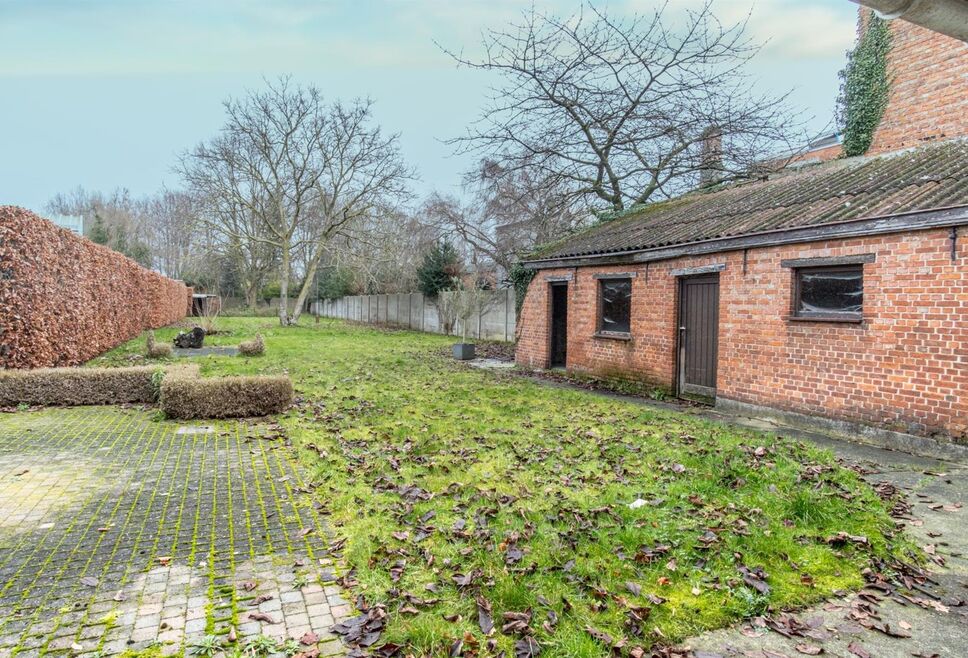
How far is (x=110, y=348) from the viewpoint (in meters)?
14.4

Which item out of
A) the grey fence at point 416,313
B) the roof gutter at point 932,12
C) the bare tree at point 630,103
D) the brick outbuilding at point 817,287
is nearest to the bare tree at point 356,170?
the grey fence at point 416,313

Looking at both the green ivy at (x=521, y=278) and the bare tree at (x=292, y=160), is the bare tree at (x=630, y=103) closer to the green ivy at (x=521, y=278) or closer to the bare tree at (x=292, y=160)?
the green ivy at (x=521, y=278)

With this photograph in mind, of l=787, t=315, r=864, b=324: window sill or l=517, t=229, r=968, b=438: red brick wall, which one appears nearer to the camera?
l=517, t=229, r=968, b=438: red brick wall

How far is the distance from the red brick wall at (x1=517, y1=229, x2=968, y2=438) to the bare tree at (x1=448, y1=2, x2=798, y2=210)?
6849mm

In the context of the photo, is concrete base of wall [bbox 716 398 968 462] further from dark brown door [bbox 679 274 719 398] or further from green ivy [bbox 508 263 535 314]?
green ivy [bbox 508 263 535 314]

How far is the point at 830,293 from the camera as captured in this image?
7.32 meters

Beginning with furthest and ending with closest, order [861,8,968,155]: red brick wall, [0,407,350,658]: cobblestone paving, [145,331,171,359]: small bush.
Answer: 1. [145,331,171,359]: small bush
2. [861,8,968,155]: red brick wall
3. [0,407,350,658]: cobblestone paving

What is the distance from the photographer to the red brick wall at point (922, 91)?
9.15 m

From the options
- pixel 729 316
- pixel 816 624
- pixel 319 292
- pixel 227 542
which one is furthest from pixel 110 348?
pixel 319 292

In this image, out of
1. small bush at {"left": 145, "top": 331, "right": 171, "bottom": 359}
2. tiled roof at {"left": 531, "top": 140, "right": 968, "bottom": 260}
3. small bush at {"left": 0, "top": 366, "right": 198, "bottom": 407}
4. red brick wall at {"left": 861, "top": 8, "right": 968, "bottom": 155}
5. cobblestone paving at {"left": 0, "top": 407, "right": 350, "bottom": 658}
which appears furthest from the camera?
small bush at {"left": 145, "top": 331, "right": 171, "bottom": 359}

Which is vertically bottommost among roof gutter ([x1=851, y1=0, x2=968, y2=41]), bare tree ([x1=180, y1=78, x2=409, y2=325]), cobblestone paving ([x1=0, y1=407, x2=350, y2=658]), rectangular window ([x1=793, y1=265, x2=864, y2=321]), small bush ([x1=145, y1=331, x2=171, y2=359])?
A: cobblestone paving ([x1=0, y1=407, x2=350, y2=658])

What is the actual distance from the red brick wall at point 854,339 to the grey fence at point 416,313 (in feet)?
35.6

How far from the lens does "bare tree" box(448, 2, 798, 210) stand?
538 inches

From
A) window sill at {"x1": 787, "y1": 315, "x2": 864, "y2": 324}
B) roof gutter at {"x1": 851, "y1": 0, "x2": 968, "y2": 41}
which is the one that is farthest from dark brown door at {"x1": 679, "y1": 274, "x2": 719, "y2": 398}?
roof gutter at {"x1": 851, "y1": 0, "x2": 968, "y2": 41}
